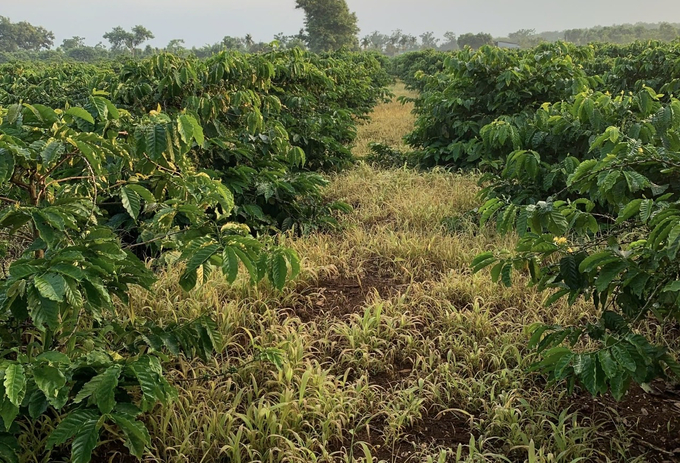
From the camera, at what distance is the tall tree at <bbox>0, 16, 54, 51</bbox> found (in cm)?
6475

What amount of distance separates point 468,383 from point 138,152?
64.3 inches

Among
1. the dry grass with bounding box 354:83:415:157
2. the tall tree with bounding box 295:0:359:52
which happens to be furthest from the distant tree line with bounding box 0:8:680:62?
the dry grass with bounding box 354:83:415:157

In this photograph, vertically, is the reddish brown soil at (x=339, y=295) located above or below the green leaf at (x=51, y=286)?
below

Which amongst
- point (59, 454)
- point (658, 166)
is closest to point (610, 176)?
point (658, 166)

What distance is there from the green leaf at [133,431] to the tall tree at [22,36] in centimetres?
7728

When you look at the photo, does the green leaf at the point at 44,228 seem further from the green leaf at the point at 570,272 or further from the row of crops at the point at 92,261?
the green leaf at the point at 570,272

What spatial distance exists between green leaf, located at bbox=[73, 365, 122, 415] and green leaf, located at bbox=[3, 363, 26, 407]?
162 mm

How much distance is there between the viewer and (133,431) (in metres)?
1.32

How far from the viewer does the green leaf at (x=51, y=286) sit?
115cm

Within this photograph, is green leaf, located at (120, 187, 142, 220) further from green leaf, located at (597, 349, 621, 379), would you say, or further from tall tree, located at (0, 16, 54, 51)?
tall tree, located at (0, 16, 54, 51)

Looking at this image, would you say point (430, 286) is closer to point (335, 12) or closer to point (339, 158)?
point (339, 158)

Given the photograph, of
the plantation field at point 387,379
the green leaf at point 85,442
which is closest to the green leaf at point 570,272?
the plantation field at point 387,379

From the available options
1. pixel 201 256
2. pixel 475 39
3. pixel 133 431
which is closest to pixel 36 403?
pixel 133 431

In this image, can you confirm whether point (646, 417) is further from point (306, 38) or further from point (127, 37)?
point (127, 37)
